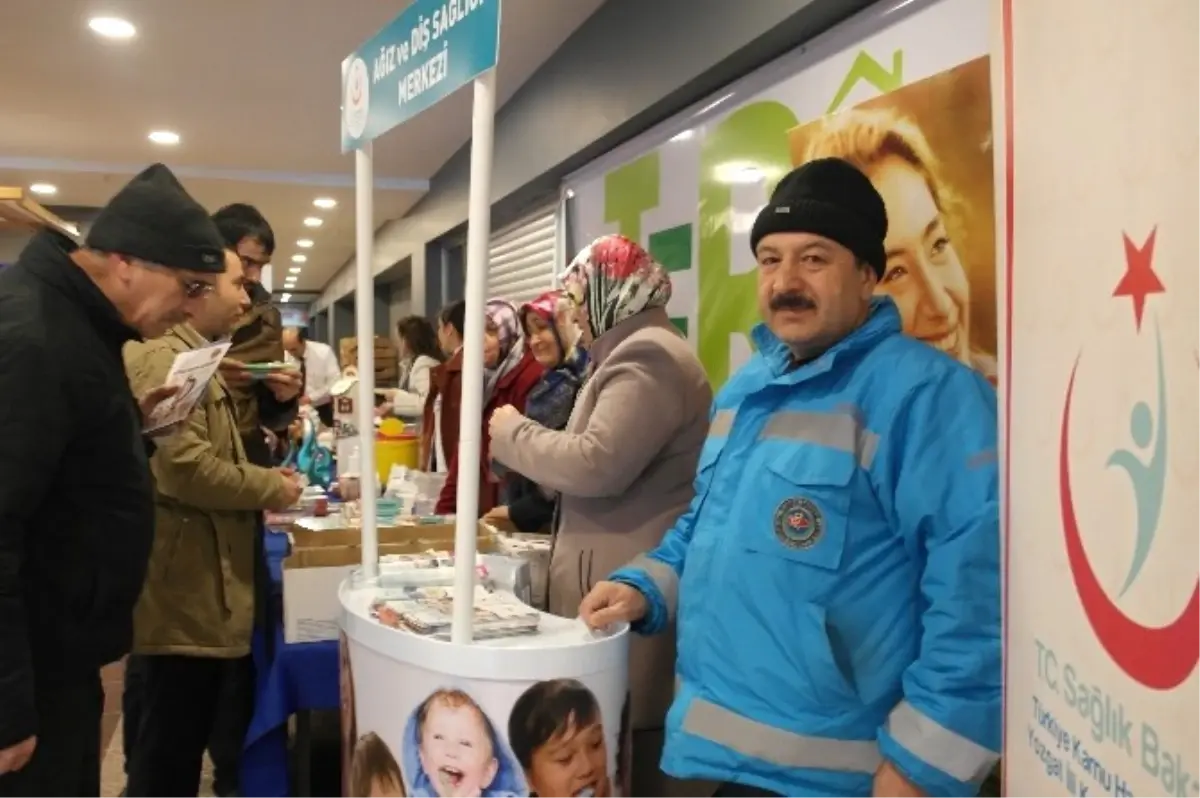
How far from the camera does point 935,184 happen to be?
190 cm

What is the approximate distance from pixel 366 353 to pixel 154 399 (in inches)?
22.5

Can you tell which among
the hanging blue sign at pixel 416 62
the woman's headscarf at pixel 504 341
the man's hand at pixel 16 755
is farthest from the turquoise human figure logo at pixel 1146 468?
the woman's headscarf at pixel 504 341

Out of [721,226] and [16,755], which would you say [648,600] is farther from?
[721,226]

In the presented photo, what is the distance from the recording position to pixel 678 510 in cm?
221

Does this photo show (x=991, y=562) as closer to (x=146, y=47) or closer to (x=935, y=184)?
(x=935, y=184)

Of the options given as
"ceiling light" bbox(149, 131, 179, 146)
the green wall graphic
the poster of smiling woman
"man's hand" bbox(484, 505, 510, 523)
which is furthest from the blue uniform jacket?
"ceiling light" bbox(149, 131, 179, 146)

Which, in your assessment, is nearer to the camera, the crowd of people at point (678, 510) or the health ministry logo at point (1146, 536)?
the health ministry logo at point (1146, 536)

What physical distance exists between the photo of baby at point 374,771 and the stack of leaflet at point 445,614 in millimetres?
187

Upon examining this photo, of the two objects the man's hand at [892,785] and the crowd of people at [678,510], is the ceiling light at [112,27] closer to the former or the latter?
the crowd of people at [678,510]

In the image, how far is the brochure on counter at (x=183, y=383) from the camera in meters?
2.13

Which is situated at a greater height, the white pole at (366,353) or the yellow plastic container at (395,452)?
the white pole at (366,353)

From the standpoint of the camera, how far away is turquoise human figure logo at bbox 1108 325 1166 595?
57 cm

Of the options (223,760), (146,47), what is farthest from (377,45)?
(146,47)

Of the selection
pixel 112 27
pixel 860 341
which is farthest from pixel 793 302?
pixel 112 27
